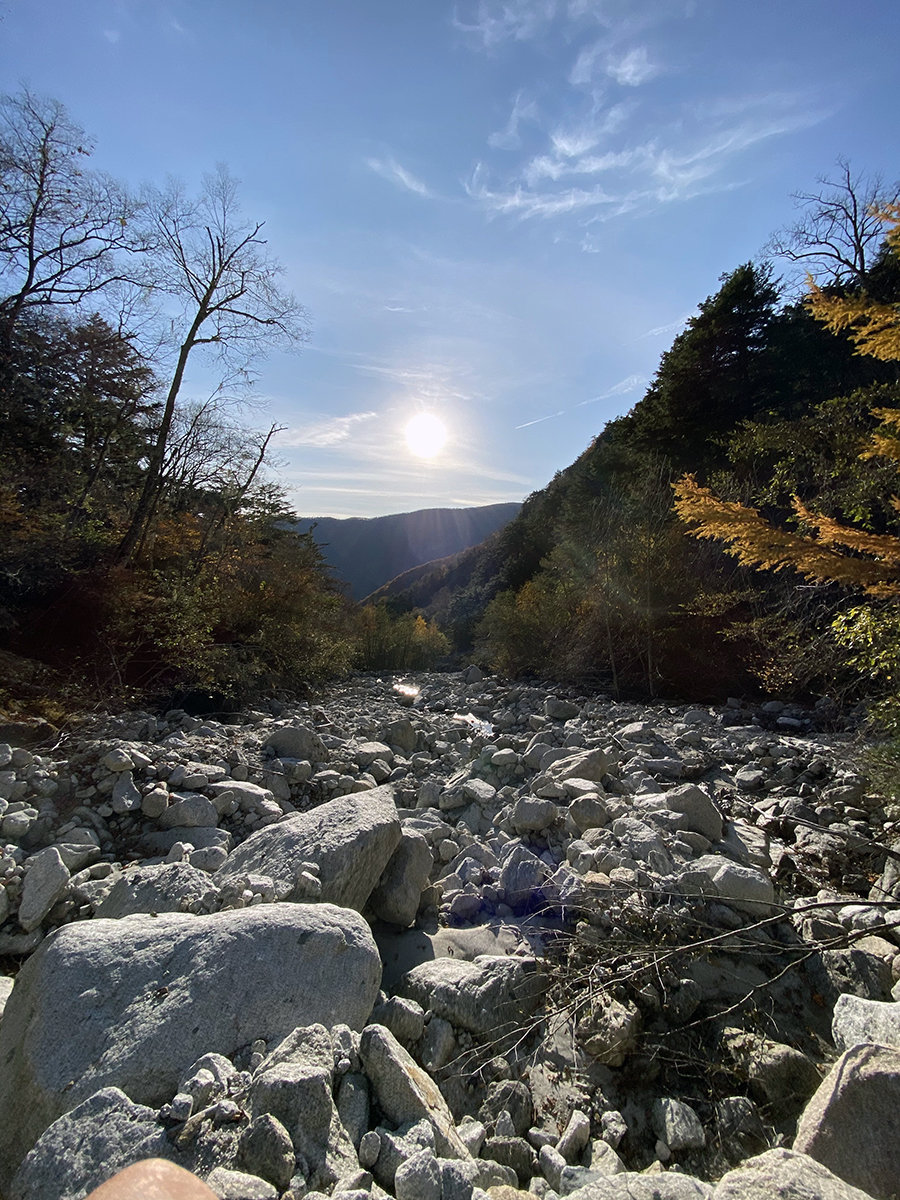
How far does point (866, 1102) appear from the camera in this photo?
1.53 meters

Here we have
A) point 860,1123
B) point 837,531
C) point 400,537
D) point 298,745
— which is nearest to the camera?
point 860,1123

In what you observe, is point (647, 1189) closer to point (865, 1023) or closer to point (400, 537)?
point (865, 1023)

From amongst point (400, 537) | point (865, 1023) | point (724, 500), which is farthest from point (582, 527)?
point (400, 537)

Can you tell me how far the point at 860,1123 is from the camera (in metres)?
1.51

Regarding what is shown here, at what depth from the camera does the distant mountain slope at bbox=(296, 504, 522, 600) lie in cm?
6419

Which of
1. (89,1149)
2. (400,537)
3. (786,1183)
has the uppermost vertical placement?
(400,537)

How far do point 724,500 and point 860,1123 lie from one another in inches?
216

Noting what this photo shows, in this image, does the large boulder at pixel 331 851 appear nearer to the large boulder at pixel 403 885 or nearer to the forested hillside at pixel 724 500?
the large boulder at pixel 403 885

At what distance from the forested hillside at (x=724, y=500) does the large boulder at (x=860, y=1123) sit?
12.6 ft

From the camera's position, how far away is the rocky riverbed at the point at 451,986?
1424mm

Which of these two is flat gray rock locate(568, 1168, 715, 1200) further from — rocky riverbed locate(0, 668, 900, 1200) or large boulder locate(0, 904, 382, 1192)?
large boulder locate(0, 904, 382, 1192)

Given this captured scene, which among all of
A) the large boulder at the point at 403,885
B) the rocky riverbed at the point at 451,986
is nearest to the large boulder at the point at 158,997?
the rocky riverbed at the point at 451,986

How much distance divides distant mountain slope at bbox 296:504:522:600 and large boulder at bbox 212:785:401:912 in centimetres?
5950

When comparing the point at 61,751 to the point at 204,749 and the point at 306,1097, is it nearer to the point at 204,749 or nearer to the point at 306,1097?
the point at 204,749
